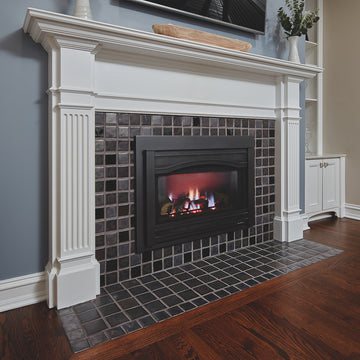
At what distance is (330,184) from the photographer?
354cm

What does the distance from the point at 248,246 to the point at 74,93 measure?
177cm

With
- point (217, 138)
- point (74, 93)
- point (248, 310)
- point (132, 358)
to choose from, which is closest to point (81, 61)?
point (74, 93)

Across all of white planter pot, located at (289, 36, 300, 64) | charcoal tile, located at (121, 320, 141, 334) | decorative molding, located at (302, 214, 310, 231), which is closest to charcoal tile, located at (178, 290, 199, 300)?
charcoal tile, located at (121, 320, 141, 334)

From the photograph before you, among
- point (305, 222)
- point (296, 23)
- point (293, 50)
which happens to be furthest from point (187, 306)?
point (296, 23)

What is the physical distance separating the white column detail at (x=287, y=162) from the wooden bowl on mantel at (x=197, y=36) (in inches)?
23.7

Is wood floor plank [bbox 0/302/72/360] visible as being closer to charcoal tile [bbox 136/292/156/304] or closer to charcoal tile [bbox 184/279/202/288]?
charcoal tile [bbox 136/292/156/304]

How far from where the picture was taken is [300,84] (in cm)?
297

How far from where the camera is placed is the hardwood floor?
1.32 m

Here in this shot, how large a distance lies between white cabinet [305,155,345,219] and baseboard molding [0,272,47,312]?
8.40 feet

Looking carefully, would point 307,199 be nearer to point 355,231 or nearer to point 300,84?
point 355,231

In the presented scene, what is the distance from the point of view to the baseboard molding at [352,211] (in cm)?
356

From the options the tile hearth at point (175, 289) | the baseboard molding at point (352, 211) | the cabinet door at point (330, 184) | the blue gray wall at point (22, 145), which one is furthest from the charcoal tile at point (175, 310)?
the baseboard molding at point (352, 211)

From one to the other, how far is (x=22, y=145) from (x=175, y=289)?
120 cm

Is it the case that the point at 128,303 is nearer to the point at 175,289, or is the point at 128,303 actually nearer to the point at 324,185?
the point at 175,289
